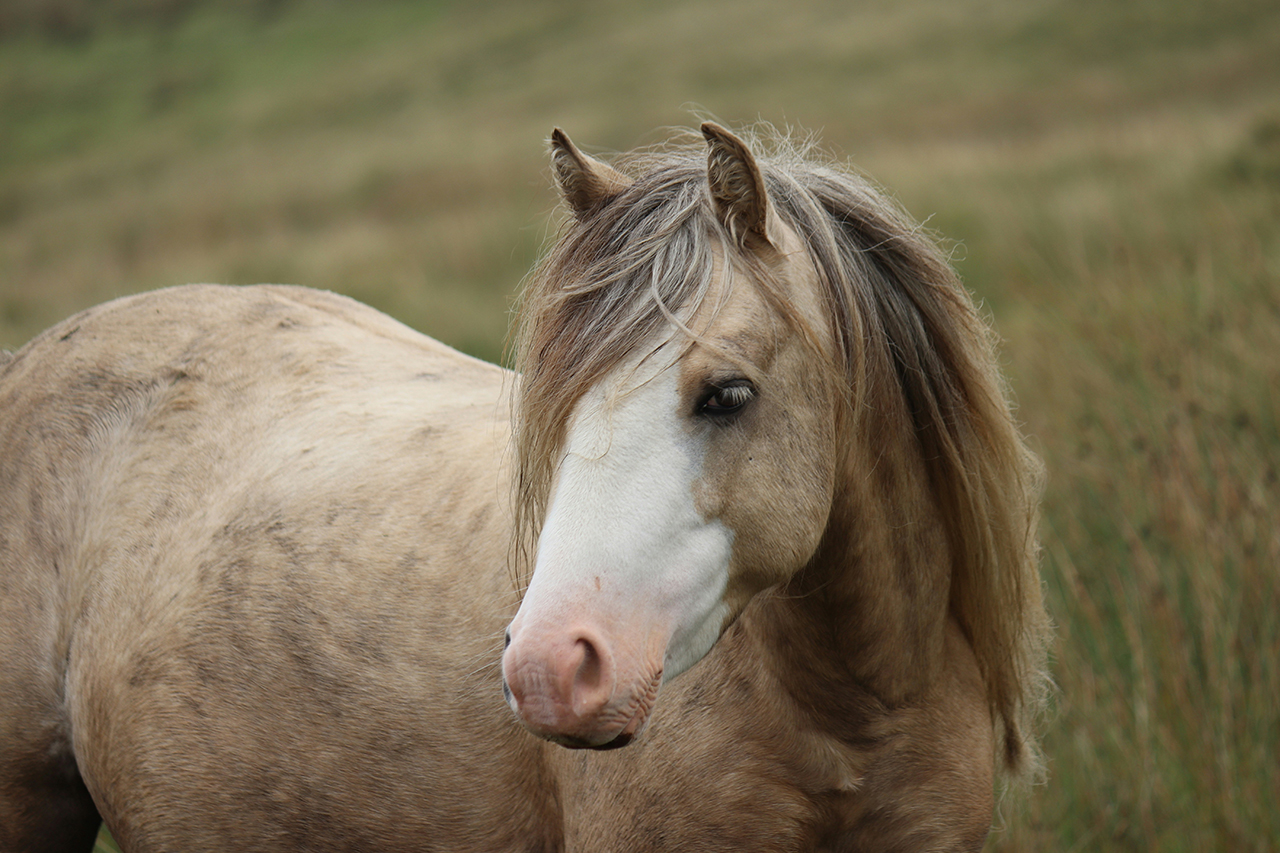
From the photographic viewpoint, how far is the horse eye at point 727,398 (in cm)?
154

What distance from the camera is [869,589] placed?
189 cm

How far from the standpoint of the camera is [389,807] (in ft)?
6.88

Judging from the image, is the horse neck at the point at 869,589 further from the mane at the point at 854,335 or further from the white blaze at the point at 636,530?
the white blaze at the point at 636,530

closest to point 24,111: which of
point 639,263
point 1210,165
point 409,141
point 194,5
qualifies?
point 194,5

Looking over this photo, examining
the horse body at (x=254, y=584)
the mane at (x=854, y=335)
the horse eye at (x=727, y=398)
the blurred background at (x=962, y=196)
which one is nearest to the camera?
the horse eye at (x=727, y=398)

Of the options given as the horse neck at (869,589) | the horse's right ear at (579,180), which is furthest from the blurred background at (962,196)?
the horse neck at (869,589)

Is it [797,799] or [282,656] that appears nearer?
[797,799]

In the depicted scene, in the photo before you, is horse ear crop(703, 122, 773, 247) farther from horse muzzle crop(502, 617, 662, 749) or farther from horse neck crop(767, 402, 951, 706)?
horse muzzle crop(502, 617, 662, 749)

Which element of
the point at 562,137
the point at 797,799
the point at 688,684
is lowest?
the point at 797,799

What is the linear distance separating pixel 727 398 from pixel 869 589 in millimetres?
595

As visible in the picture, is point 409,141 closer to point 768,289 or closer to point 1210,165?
point 1210,165

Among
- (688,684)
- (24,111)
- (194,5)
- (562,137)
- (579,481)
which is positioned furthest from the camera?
(194,5)

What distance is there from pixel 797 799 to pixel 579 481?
2.69 feet

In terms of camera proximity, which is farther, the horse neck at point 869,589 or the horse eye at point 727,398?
the horse neck at point 869,589
